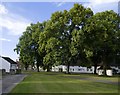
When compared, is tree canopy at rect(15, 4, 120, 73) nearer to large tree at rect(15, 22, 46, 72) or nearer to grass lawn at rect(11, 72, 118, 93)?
large tree at rect(15, 22, 46, 72)

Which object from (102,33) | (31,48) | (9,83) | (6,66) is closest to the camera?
(9,83)

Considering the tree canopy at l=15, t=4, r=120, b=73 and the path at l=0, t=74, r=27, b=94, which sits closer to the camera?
the path at l=0, t=74, r=27, b=94

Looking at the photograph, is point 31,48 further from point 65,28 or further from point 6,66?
point 65,28

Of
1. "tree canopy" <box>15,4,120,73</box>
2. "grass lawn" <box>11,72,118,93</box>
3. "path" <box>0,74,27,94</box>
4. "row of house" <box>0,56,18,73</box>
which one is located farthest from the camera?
"row of house" <box>0,56,18,73</box>

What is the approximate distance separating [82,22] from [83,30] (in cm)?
289

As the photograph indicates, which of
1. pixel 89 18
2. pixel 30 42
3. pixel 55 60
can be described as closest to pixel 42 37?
pixel 55 60

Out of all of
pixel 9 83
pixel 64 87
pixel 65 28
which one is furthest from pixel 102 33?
pixel 64 87

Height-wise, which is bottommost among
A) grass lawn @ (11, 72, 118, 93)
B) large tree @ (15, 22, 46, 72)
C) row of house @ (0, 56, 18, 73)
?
grass lawn @ (11, 72, 118, 93)

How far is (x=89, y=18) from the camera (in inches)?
2758

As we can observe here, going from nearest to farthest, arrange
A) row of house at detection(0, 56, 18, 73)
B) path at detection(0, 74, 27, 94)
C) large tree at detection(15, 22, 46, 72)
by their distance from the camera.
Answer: path at detection(0, 74, 27, 94)
row of house at detection(0, 56, 18, 73)
large tree at detection(15, 22, 46, 72)

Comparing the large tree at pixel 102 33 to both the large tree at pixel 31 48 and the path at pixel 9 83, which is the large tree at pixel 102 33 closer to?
the large tree at pixel 31 48

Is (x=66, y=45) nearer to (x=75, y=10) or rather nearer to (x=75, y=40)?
(x=75, y=40)

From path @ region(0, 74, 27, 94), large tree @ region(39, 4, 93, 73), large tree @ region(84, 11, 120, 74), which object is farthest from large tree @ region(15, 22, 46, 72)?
path @ region(0, 74, 27, 94)

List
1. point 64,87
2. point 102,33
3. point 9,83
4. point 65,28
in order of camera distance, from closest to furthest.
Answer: point 64,87, point 9,83, point 102,33, point 65,28
